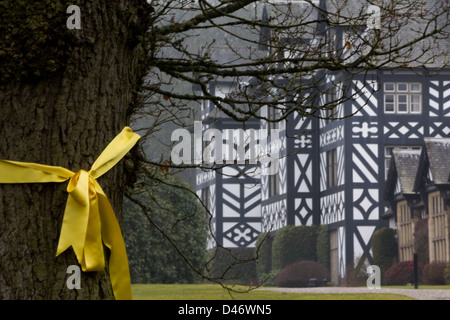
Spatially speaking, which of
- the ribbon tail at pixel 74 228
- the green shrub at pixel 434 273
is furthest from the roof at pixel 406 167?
the ribbon tail at pixel 74 228

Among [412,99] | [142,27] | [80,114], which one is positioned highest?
[412,99]

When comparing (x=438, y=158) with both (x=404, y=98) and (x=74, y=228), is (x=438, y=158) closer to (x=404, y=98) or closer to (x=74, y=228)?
(x=404, y=98)

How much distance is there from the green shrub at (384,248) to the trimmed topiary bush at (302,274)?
2201mm

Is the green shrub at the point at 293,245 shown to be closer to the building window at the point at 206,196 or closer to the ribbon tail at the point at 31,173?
the building window at the point at 206,196

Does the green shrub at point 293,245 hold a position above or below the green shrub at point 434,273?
above

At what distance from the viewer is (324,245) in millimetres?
29016

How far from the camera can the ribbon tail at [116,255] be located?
→ 12.2 ft

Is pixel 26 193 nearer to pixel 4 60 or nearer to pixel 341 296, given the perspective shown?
pixel 4 60

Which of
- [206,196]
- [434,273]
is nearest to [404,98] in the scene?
[434,273]

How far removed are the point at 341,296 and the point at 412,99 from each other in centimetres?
1280

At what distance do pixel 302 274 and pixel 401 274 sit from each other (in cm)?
376

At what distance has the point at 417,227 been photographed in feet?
87.3

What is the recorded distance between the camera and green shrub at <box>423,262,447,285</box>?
24453mm
